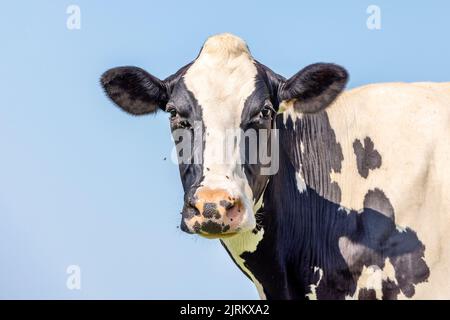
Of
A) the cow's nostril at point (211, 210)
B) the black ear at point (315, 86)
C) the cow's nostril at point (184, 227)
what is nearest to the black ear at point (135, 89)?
the black ear at point (315, 86)

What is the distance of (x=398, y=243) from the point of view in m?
13.5

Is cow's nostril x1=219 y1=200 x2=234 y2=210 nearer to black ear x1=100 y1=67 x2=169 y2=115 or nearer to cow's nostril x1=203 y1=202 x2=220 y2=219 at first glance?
cow's nostril x1=203 y1=202 x2=220 y2=219

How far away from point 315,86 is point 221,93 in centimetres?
132

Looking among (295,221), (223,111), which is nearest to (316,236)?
(295,221)

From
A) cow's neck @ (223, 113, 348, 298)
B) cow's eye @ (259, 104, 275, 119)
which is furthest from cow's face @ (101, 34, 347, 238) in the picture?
cow's neck @ (223, 113, 348, 298)

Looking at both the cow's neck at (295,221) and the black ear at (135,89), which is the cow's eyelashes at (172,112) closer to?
the black ear at (135,89)

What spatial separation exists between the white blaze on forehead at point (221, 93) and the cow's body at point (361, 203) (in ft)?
2.82

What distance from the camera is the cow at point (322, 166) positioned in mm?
13273

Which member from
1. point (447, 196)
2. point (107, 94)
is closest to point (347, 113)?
point (447, 196)

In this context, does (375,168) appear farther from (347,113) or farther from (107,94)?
(107,94)

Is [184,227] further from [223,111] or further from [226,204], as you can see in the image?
[223,111]

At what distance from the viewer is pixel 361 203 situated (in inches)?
543

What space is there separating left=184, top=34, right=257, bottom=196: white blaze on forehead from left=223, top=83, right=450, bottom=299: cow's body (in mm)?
860
